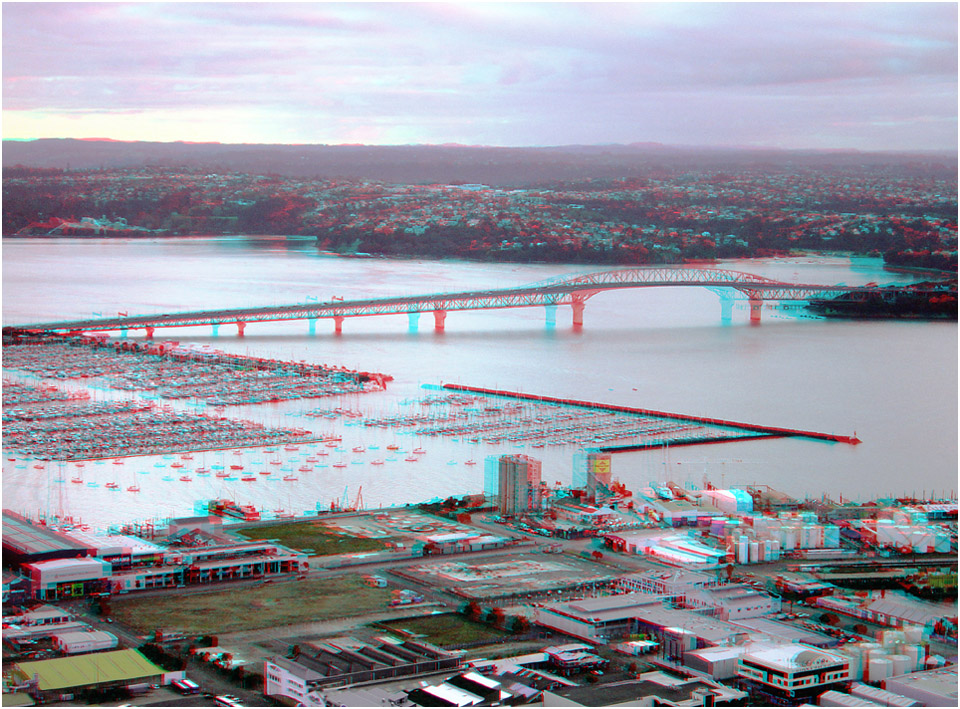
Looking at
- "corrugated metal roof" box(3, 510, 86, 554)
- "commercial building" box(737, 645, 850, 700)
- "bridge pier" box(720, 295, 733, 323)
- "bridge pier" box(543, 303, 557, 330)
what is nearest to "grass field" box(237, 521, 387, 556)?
"corrugated metal roof" box(3, 510, 86, 554)

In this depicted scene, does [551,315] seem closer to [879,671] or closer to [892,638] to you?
[892,638]

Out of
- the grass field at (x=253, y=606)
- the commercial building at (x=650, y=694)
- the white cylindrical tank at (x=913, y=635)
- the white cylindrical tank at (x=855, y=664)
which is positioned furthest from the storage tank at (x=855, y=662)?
the grass field at (x=253, y=606)

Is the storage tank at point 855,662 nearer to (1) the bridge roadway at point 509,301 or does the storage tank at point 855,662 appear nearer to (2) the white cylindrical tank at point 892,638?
(2) the white cylindrical tank at point 892,638

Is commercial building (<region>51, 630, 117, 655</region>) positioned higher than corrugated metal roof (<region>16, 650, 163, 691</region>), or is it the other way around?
commercial building (<region>51, 630, 117, 655</region>)

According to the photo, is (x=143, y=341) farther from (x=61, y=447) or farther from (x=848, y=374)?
(x=848, y=374)

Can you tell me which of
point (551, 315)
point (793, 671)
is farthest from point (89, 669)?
point (551, 315)

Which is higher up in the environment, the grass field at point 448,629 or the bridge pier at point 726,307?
the bridge pier at point 726,307

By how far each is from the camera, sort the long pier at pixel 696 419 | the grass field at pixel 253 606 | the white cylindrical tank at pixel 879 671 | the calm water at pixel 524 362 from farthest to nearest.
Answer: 1. the long pier at pixel 696 419
2. the calm water at pixel 524 362
3. the grass field at pixel 253 606
4. the white cylindrical tank at pixel 879 671

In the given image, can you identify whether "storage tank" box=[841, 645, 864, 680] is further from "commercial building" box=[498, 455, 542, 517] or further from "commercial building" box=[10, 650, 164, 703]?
"commercial building" box=[498, 455, 542, 517]
